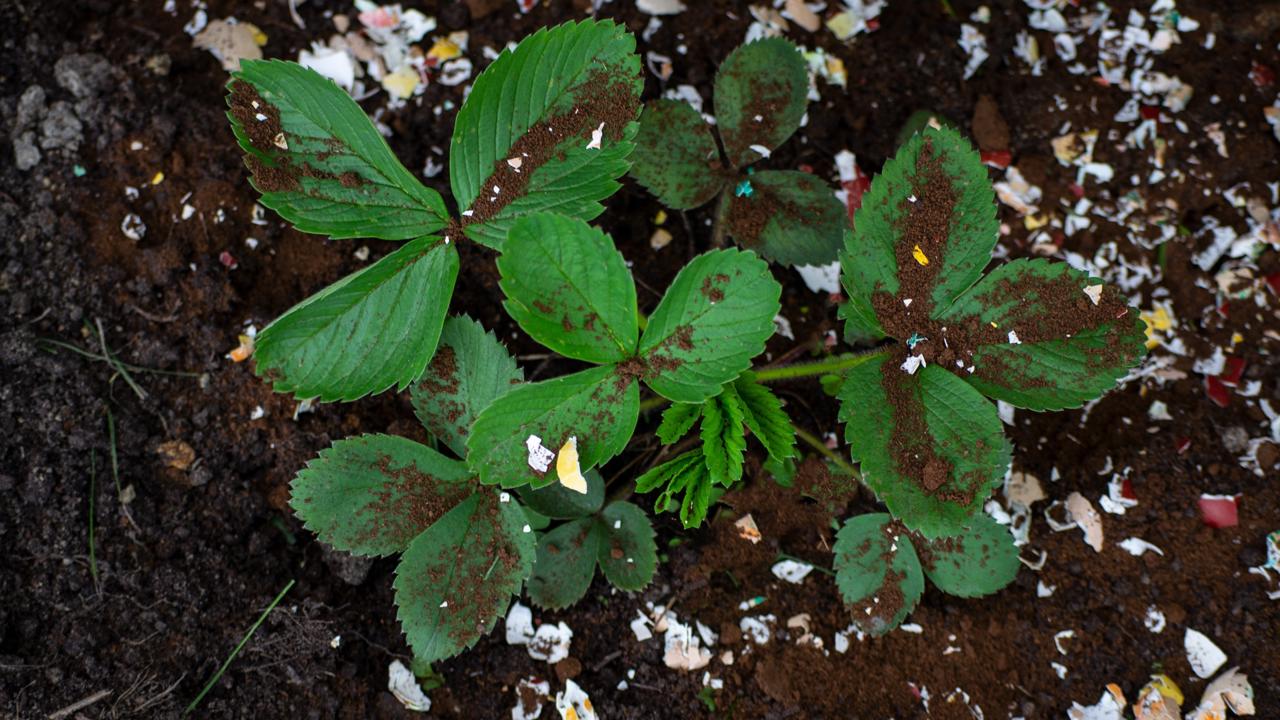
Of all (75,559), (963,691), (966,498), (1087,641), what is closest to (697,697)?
(963,691)

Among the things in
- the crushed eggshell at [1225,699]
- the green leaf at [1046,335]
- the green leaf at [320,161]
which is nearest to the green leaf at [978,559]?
the green leaf at [1046,335]

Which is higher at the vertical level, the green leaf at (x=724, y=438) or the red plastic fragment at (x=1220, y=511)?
the green leaf at (x=724, y=438)

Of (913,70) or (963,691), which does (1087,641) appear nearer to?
(963,691)

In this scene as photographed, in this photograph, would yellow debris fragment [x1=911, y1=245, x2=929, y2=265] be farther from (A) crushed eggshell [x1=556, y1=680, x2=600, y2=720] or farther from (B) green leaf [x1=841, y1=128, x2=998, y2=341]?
(A) crushed eggshell [x1=556, y1=680, x2=600, y2=720]

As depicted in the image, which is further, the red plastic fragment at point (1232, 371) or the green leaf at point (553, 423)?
the red plastic fragment at point (1232, 371)

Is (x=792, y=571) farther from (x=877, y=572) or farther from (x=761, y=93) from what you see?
(x=761, y=93)

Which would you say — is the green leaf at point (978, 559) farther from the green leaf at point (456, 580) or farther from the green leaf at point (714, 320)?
the green leaf at point (456, 580)

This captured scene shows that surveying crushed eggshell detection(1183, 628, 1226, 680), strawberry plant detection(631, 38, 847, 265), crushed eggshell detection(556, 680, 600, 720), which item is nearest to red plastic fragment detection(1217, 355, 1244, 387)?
crushed eggshell detection(1183, 628, 1226, 680)
